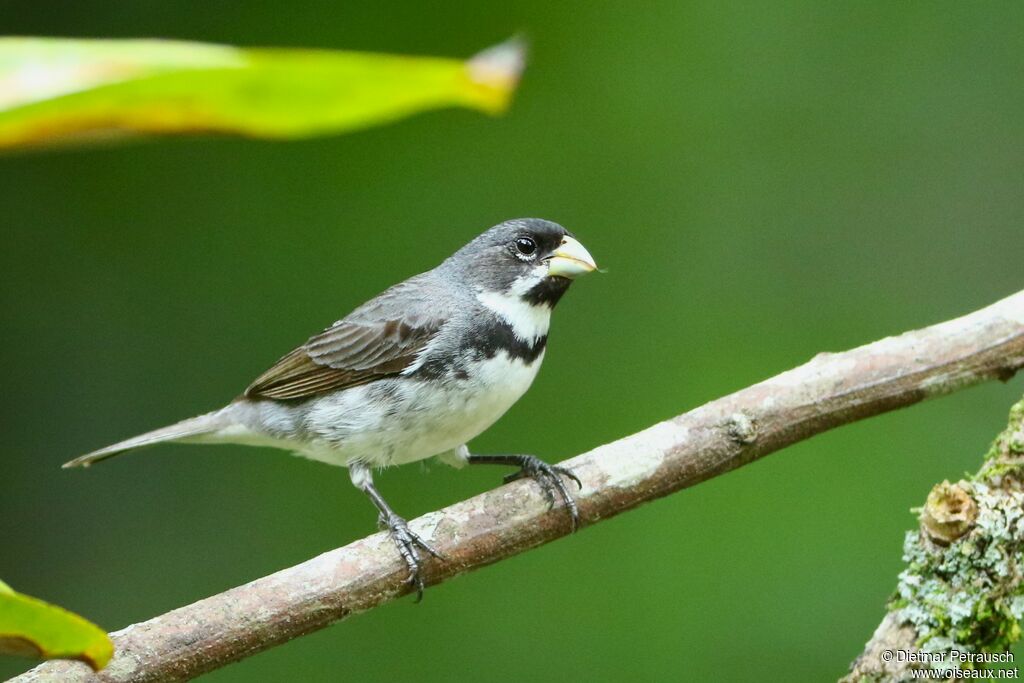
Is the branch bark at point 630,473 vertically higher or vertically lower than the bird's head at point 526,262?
lower

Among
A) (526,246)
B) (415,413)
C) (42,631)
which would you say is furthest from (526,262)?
(42,631)

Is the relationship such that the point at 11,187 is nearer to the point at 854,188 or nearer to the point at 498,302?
the point at 498,302

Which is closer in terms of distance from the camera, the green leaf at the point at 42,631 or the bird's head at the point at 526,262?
the green leaf at the point at 42,631

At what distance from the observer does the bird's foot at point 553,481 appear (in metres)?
2.71

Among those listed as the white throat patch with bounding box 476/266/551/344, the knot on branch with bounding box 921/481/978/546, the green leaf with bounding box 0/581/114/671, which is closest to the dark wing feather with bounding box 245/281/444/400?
the white throat patch with bounding box 476/266/551/344

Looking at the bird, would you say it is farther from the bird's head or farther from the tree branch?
the tree branch

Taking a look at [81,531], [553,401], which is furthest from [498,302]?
[81,531]

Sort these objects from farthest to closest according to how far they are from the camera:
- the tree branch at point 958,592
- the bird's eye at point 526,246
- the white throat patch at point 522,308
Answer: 1. the bird's eye at point 526,246
2. the white throat patch at point 522,308
3. the tree branch at point 958,592

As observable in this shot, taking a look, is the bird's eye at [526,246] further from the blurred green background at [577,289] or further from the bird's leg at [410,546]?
the blurred green background at [577,289]

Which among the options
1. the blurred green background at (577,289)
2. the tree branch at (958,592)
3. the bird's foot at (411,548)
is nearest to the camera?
the tree branch at (958,592)

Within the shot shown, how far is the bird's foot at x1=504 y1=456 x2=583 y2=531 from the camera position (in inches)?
107

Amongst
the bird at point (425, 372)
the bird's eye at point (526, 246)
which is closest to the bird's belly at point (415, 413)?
the bird at point (425, 372)

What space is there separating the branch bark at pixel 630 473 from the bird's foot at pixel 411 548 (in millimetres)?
22

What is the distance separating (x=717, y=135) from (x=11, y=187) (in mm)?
3421
